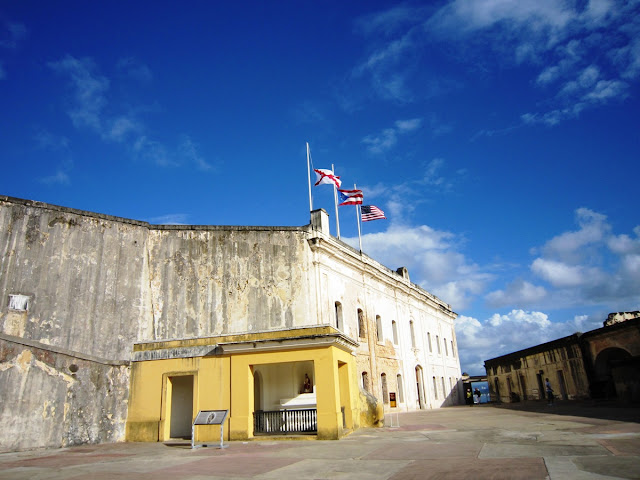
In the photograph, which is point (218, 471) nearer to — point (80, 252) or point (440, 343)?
point (80, 252)

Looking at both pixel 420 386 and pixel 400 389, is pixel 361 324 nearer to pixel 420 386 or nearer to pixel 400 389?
pixel 400 389

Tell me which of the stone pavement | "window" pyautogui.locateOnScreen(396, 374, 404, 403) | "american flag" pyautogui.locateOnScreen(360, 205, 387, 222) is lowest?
the stone pavement

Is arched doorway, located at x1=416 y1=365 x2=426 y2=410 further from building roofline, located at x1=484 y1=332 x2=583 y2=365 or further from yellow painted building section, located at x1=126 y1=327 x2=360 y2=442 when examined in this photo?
yellow painted building section, located at x1=126 y1=327 x2=360 y2=442

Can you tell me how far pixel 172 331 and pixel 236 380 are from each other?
18.3ft

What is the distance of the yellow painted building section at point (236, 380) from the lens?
44.2 feet

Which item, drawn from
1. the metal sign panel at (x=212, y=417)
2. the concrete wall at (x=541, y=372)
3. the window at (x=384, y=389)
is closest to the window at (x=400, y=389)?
the window at (x=384, y=389)

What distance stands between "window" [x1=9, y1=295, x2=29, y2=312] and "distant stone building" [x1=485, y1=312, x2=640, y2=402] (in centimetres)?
2297

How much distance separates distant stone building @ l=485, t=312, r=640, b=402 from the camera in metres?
19.4

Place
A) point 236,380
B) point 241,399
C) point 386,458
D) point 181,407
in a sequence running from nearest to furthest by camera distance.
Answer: point 386,458 → point 241,399 → point 236,380 → point 181,407

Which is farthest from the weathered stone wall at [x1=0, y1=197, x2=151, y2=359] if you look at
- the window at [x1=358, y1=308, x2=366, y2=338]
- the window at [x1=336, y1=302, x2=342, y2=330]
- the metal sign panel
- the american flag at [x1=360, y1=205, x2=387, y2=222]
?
the american flag at [x1=360, y1=205, x2=387, y2=222]

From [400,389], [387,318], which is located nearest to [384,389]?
[400,389]

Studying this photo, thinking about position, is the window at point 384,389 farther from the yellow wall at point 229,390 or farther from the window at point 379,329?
the yellow wall at point 229,390

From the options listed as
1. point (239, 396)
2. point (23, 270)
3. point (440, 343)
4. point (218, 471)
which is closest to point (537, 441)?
point (218, 471)

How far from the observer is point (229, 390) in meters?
14.3
